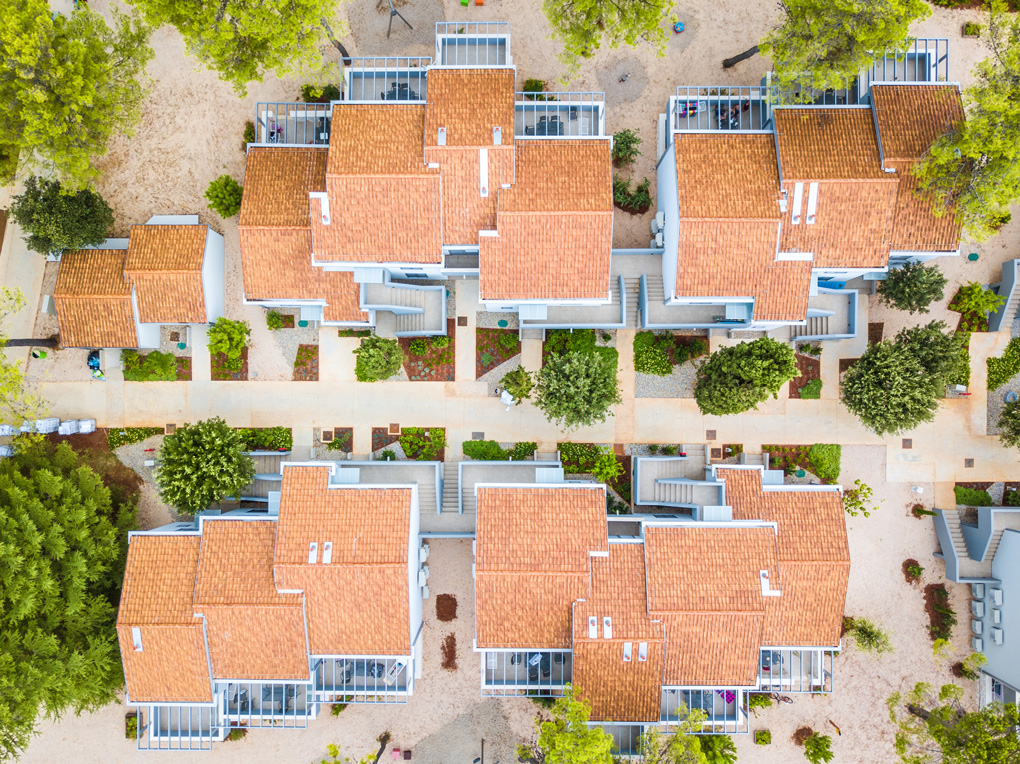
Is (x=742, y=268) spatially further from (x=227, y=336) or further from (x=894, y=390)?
(x=227, y=336)

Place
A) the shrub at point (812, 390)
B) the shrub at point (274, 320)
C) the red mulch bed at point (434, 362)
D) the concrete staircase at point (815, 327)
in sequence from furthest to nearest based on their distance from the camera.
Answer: the red mulch bed at point (434, 362)
the shrub at point (274, 320)
the shrub at point (812, 390)
the concrete staircase at point (815, 327)

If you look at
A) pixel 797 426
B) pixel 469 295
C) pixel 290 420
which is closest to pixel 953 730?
pixel 797 426

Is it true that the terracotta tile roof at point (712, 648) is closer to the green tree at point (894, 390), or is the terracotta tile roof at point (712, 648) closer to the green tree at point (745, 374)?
the green tree at point (745, 374)

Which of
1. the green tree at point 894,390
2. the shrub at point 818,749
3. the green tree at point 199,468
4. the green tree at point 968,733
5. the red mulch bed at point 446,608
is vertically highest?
the green tree at point 894,390

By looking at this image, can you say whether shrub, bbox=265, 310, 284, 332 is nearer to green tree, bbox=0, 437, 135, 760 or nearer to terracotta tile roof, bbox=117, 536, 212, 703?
terracotta tile roof, bbox=117, 536, 212, 703

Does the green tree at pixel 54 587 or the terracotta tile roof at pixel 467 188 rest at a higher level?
the terracotta tile roof at pixel 467 188

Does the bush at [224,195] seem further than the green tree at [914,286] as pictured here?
Yes

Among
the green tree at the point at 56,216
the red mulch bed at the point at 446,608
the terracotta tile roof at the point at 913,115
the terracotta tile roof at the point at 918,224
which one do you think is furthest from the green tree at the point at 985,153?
the green tree at the point at 56,216

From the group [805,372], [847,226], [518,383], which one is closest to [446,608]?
[518,383]
